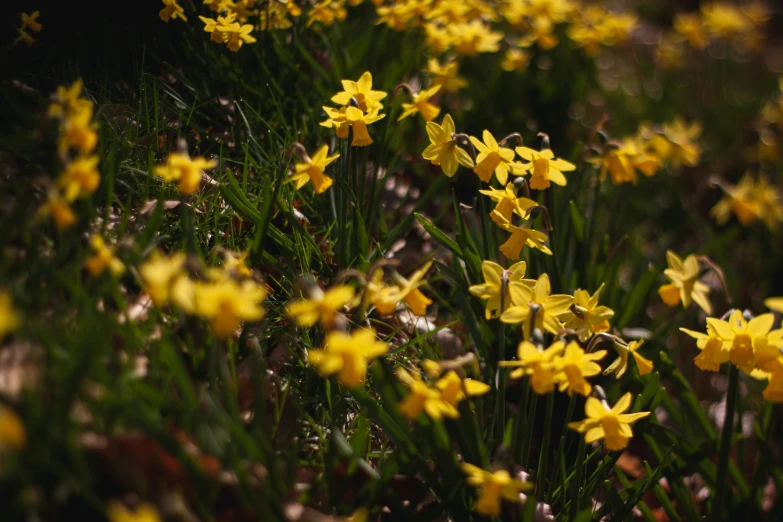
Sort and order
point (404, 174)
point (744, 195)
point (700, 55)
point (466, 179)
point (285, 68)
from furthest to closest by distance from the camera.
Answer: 1. point (700, 55)
2. point (744, 195)
3. point (466, 179)
4. point (404, 174)
5. point (285, 68)

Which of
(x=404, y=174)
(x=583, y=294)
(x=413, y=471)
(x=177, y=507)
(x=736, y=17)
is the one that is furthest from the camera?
(x=736, y=17)

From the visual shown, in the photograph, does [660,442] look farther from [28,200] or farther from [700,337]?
[28,200]

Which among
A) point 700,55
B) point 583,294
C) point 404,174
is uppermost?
point 583,294

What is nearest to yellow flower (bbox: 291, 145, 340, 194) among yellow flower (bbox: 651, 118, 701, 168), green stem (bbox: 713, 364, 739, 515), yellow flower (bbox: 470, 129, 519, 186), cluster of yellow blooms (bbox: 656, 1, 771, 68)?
yellow flower (bbox: 470, 129, 519, 186)

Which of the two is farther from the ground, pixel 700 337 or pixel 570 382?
pixel 570 382

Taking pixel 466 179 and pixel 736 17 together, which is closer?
pixel 466 179

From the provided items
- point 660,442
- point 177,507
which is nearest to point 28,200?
point 177,507
